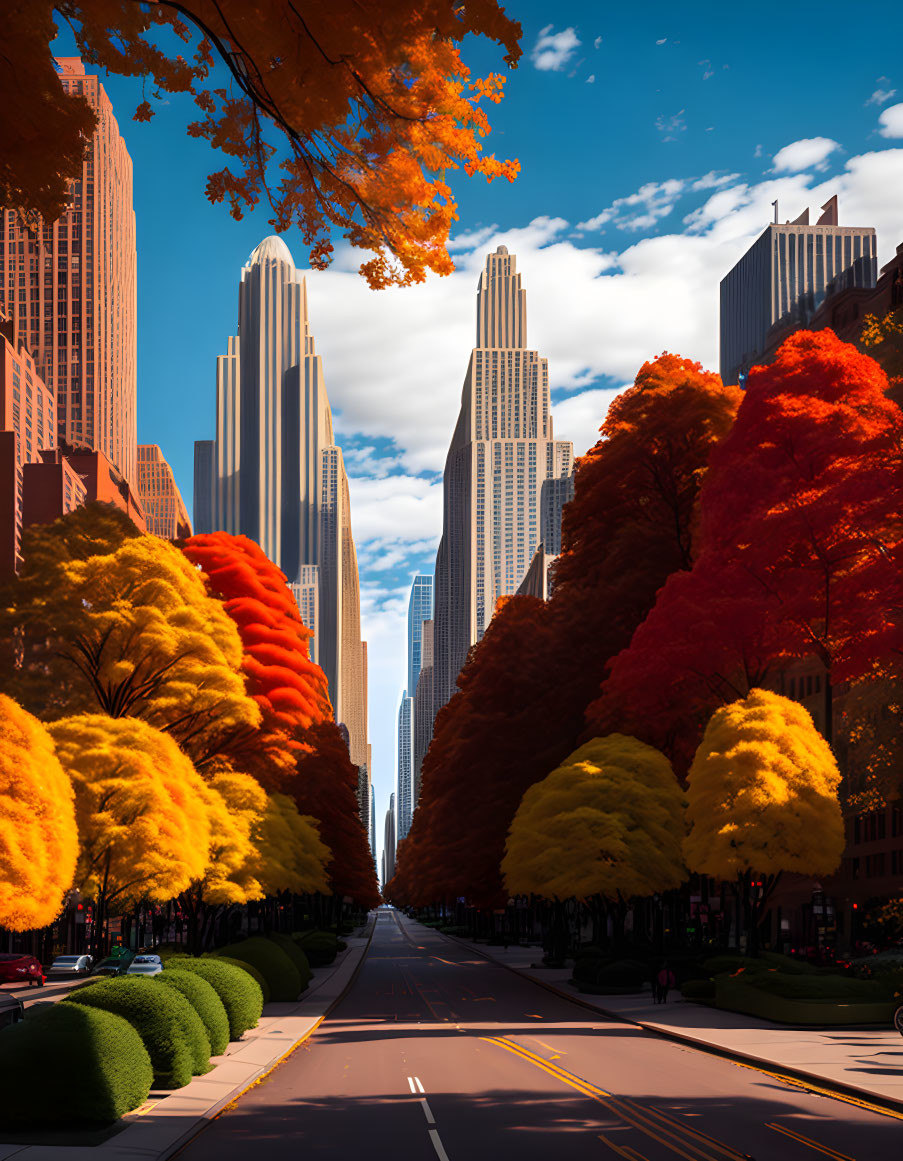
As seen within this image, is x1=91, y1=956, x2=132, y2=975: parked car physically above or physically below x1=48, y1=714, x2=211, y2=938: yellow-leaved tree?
below

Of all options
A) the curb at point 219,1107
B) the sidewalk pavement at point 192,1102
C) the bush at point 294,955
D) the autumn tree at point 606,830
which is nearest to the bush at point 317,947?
the bush at point 294,955

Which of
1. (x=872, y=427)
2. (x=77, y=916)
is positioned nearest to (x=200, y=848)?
(x=872, y=427)

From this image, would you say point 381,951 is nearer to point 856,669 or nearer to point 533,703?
point 533,703

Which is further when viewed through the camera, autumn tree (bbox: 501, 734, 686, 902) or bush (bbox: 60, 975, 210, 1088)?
autumn tree (bbox: 501, 734, 686, 902)

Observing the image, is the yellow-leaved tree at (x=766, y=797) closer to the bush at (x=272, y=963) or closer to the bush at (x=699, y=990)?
the bush at (x=699, y=990)

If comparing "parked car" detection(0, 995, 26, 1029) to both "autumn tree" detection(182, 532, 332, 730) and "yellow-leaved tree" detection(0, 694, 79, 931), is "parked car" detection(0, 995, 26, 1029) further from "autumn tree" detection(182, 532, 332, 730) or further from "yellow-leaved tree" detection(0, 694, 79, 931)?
"autumn tree" detection(182, 532, 332, 730)

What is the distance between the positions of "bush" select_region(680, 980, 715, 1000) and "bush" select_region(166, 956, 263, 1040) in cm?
1677

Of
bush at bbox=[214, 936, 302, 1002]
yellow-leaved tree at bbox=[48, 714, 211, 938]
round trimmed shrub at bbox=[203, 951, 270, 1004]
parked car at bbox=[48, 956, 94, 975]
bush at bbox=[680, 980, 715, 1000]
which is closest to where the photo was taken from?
round trimmed shrub at bbox=[203, 951, 270, 1004]

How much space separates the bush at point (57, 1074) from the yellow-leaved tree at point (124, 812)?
1510cm

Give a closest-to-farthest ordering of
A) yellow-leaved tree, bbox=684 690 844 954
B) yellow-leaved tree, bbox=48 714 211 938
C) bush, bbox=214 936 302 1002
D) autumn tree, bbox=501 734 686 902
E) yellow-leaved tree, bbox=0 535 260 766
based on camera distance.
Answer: yellow-leaved tree, bbox=48 714 211 938, yellow-leaved tree, bbox=684 690 844 954, bush, bbox=214 936 302 1002, yellow-leaved tree, bbox=0 535 260 766, autumn tree, bbox=501 734 686 902

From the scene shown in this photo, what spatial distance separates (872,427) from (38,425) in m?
127

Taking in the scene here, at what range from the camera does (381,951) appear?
97.6 metres

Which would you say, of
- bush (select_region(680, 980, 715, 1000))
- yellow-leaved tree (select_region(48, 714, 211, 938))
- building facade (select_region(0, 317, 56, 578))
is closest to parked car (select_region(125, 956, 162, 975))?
yellow-leaved tree (select_region(48, 714, 211, 938))

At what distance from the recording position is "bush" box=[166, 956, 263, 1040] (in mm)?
26734
